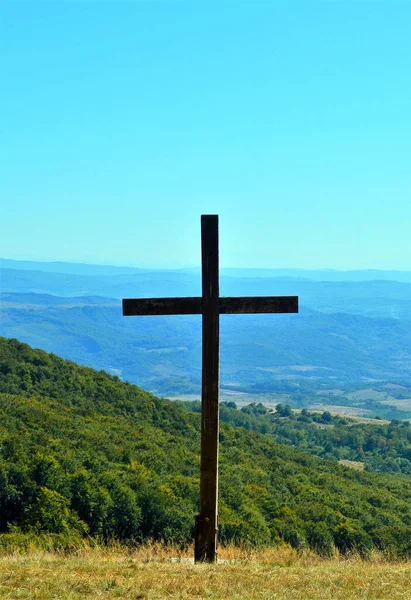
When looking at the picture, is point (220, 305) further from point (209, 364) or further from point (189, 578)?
point (189, 578)

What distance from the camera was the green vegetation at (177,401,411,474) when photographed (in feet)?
230

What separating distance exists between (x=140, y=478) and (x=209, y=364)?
42.1ft

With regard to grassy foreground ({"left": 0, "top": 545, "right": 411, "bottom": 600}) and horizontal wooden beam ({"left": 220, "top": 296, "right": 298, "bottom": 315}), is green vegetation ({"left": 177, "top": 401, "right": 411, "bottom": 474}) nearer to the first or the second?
horizontal wooden beam ({"left": 220, "top": 296, "right": 298, "bottom": 315})

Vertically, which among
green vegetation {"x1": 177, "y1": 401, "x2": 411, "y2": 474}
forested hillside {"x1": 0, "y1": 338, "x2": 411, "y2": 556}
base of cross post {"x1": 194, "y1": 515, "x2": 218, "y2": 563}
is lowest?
green vegetation {"x1": 177, "y1": 401, "x2": 411, "y2": 474}

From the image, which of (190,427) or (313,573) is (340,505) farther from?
(313,573)

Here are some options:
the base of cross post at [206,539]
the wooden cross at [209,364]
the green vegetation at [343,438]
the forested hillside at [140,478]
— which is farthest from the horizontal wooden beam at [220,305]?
the green vegetation at [343,438]

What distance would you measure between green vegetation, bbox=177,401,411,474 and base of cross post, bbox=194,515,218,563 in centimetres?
5675

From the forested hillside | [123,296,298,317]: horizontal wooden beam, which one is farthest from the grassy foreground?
the forested hillside

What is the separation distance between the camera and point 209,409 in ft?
31.1

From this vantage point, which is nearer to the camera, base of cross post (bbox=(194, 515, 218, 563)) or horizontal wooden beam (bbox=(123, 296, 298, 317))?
base of cross post (bbox=(194, 515, 218, 563))

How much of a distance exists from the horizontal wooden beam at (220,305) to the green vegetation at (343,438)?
5676cm

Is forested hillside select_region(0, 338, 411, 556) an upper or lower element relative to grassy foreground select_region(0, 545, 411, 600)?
lower

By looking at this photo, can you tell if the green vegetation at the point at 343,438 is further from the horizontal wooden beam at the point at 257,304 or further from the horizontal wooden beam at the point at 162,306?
the horizontal wooden beam at the point at 162,306

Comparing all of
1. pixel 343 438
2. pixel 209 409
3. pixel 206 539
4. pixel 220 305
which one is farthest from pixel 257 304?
pixel 343 438
